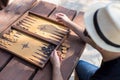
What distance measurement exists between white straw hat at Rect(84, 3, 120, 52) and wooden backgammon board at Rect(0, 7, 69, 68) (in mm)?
302

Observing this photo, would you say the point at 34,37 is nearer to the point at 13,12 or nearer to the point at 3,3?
the point at 13,12

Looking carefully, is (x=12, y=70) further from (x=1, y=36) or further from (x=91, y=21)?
(x=91, y=21)

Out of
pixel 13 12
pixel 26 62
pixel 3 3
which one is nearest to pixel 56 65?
pixel 26 62

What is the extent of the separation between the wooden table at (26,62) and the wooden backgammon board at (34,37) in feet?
0.11

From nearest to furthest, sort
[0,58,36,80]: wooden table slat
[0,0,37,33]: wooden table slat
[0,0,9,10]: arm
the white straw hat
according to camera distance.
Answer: the white straw hat
[0,58,36,80]: wooden table slat
[0,0,37,33]: wooden table slat
[0,0,9,10]: arm

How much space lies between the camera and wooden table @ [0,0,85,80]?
1.33 metres

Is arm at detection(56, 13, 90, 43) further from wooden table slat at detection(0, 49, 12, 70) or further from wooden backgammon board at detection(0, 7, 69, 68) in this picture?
wooden table slat at detection(0, 49, 12, 70)

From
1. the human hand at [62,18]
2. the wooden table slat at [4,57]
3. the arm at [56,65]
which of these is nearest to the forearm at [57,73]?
the arm at [56,65]

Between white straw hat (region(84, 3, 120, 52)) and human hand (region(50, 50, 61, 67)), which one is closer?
white straw hat (region(84, 3, 120, 52))

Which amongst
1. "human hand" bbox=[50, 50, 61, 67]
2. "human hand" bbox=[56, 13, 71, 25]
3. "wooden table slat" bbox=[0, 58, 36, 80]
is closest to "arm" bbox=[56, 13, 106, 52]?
"human hand" bbox=[56, 13, 71, 25]

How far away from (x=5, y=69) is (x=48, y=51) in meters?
0.26

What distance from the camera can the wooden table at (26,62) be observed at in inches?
52.5

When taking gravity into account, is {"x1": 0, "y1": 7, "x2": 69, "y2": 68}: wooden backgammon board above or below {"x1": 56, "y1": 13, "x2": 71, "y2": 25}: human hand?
below

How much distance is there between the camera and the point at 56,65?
1370 millimetres
